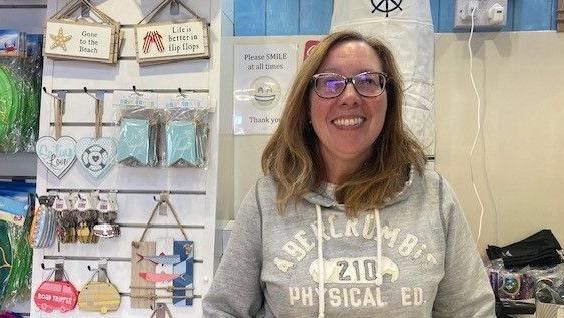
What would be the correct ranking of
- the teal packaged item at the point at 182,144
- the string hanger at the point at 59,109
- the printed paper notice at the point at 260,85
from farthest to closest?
the printed paper notice at the point at 260,85 < the string hanger at the point at 59,109 < the teal packaged item at the point at 182,144

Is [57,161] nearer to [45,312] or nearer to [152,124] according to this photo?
[152,124]

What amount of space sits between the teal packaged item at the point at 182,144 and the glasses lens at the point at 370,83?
795 millimetres

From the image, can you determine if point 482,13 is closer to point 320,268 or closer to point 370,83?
point 370,83

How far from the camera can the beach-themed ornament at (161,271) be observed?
1.80 meters

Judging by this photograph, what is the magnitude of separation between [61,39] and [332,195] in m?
1.19

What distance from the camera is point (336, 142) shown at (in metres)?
1.12

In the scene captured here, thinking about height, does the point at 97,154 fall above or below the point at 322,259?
above

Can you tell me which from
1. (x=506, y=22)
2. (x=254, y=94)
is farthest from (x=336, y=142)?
(x=506, y=22)

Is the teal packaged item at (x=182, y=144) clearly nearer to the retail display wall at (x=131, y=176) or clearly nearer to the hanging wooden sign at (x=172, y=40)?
the retail display wall at (x=131, y=176)

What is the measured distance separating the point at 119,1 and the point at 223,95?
48cm

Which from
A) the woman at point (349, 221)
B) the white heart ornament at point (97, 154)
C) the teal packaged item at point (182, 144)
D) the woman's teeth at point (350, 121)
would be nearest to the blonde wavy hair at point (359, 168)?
the woman at point (349, 221)

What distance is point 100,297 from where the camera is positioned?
5.96 feet

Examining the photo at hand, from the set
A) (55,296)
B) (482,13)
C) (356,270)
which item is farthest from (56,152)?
(482,13)

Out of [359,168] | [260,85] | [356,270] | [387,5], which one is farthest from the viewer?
[260,85]
